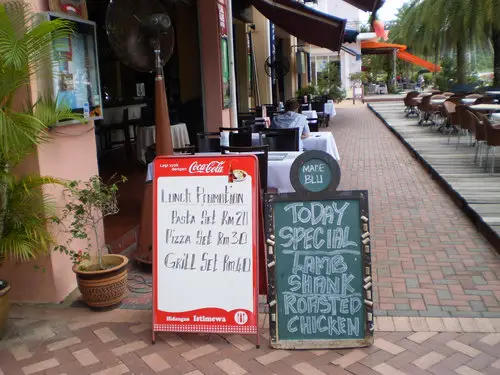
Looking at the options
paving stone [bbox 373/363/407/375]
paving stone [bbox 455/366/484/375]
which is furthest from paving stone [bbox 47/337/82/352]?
paving stone [bbox 455/366/484/375]

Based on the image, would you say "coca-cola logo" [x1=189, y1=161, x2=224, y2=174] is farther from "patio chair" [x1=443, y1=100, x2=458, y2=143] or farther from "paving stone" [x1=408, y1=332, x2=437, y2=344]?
"patio chair" [x1=443, y1=100, x2=458, y2=143]

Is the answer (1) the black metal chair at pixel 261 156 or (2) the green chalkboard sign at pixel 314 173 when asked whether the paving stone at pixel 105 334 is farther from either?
(1) the black metal chair at pixel 261 156

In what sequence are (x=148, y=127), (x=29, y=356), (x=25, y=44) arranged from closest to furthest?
(x=25, y=44), (x=29, y=356), (x=148, y=127)

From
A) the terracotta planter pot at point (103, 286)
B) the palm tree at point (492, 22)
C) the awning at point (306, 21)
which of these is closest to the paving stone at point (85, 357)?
the terracotta planter pot at point (103, 286)

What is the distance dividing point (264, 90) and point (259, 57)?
975 mm

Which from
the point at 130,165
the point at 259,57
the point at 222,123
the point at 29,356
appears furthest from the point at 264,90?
the point at 29,356

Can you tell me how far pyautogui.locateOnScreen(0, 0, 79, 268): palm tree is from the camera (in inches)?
124

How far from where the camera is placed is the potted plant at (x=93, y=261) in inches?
152

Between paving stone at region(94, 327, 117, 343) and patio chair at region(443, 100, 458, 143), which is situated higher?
patio chair at region(443, 100, 458, 143)

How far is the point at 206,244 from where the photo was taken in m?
3.46

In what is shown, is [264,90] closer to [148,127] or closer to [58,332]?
[148,127]

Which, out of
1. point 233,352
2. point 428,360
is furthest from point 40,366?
point 428,360

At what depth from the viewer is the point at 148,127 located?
9.38m

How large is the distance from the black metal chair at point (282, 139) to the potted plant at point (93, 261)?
10.2 feet
